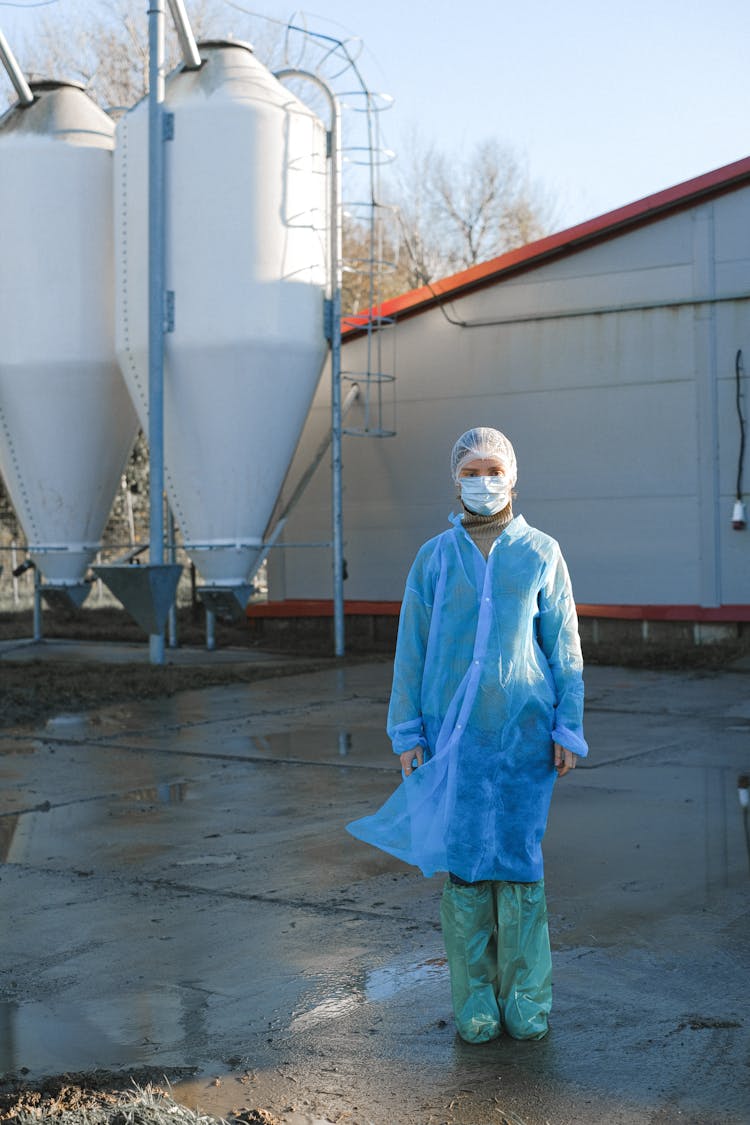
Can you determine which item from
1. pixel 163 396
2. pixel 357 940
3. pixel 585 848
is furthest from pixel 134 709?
pixel 357 940

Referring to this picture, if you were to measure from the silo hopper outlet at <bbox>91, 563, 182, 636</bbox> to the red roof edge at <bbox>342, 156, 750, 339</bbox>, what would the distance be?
12.3 ft

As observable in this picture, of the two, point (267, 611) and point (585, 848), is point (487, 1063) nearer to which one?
point (585, 848)

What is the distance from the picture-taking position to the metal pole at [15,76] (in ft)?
45.6

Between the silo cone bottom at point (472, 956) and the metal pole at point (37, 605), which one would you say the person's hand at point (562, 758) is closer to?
the silo cone bottom at point (472, 956)

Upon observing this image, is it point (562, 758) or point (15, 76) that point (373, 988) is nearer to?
point (562, 758)

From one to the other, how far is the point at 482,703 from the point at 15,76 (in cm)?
1216

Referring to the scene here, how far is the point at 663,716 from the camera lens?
10.1 meters

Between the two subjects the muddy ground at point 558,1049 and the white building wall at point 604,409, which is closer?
the muddy ground at point 558,1049

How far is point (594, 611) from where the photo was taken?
15.2m

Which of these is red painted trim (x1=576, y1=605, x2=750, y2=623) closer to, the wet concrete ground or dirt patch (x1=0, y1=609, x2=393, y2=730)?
dirt patch (x1=0, y1=609, x2=393, y2=730)

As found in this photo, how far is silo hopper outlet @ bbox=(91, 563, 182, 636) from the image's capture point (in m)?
13.0

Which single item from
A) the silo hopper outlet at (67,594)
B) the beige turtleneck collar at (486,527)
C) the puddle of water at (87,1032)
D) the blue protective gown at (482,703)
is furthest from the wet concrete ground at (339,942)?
the silo hopper outlet at (67,594)

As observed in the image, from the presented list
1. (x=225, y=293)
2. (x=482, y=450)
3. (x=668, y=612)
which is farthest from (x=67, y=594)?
(x=482, y=450)

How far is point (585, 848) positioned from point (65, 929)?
93.9 inches
